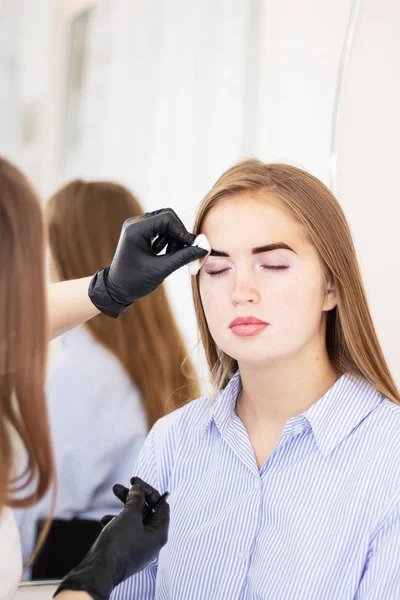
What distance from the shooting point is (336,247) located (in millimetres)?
1271

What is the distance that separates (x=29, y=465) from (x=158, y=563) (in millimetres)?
476

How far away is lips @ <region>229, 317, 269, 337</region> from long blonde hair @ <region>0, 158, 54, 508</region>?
1.24ft

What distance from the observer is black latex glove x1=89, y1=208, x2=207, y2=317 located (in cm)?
127

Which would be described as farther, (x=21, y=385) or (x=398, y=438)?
(x=398, y=438)

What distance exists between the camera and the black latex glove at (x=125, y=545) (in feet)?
3.59

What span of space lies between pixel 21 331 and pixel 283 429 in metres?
0.52

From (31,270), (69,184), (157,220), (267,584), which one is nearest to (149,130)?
(69,184)

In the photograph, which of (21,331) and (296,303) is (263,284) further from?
(21,331)

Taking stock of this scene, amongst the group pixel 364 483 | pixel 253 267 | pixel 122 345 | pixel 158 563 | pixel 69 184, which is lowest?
pixel 158 563

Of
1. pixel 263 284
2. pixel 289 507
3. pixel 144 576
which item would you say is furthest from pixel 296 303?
pixel 144 576

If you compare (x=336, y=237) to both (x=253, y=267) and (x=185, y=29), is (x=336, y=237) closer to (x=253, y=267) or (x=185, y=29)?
(x=253, y=267)

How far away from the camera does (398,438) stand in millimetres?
1176

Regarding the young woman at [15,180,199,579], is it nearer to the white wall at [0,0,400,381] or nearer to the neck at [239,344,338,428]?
the white wall at [0,0,400,381]

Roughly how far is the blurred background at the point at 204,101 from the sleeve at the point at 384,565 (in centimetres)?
66
